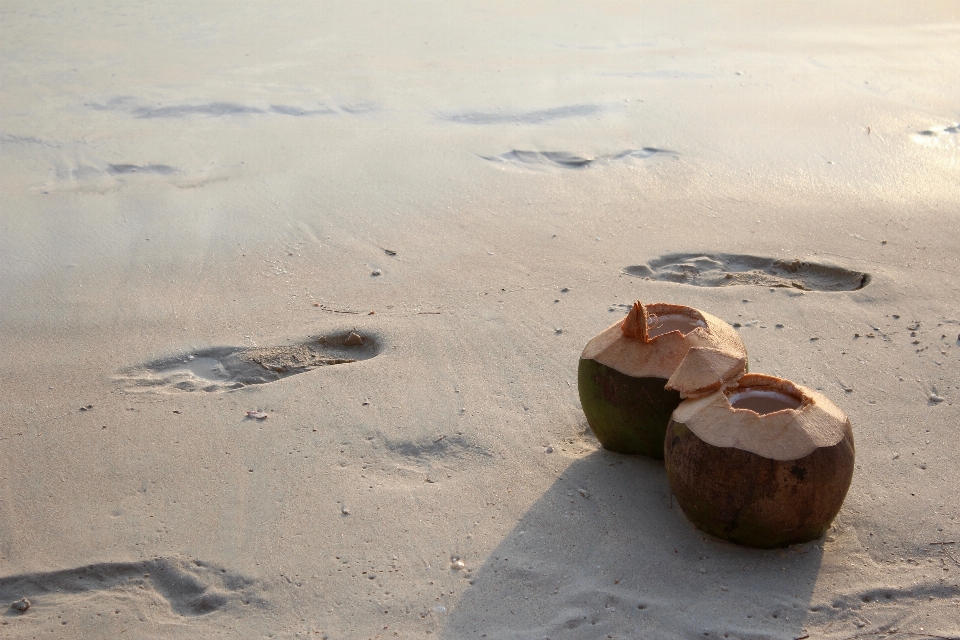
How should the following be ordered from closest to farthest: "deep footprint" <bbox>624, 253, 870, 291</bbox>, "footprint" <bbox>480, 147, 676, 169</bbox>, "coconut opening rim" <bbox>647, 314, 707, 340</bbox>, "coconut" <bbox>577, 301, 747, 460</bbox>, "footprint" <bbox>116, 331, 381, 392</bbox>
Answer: "coconut" <bbox>577, 301, 747, 460</bbox>
"coconut opening rim" <bbox>647, 314, 707, 340</bbox>
"footprint" <bbox>116, 331, 381, 392</bbox>
"deep footprint" <bbox>624, 253, 870, 291</bbox>
"footprint" <bbox>480, 147, 676, 169</bbox>

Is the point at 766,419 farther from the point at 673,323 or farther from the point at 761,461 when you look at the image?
the point at 673,323

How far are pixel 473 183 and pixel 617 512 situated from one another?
3.05m

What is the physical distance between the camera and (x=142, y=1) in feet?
29.1

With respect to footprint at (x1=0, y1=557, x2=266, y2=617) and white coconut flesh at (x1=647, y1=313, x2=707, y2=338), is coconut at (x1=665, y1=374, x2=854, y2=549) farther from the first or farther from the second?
footprint at (x1=0, y1=557, x2=266, y2=617)

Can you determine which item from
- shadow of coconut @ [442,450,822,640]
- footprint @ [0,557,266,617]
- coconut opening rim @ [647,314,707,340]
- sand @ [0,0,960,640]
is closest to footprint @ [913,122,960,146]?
sand @ [0,0,960,640]

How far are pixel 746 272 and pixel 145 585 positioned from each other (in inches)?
122

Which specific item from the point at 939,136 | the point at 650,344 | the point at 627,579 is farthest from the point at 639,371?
the point at 939,136

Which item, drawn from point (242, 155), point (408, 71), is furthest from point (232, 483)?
point (408, 71)

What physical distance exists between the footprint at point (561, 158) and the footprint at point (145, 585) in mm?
3711

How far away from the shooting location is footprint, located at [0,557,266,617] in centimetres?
254

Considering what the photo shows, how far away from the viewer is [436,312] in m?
4.08

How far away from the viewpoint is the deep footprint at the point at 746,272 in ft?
14.1

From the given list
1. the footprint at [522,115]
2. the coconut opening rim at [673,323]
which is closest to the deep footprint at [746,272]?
the coconut opening rim at [673,323]

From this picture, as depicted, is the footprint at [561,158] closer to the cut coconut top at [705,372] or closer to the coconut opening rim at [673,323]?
the coconut opening rim at [673,323]
